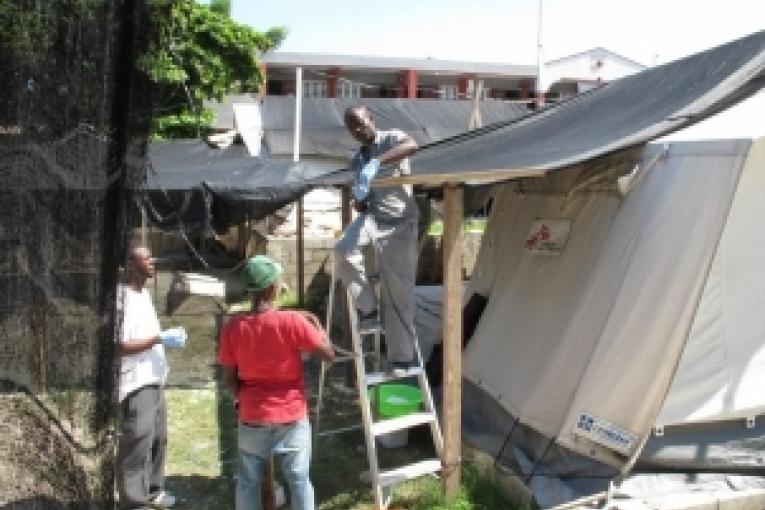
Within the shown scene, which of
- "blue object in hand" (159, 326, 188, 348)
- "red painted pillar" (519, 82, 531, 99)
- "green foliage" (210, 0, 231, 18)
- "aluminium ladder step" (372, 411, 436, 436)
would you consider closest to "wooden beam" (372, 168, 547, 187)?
"aluminium ladder step" (372, 411, 436, 436)

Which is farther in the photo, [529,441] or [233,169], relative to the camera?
[233,169]

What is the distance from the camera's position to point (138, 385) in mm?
4207

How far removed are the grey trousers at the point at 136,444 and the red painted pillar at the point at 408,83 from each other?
21.6m

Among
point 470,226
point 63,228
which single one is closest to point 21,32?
point 63,228

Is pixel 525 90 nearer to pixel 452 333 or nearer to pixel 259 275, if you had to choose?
pixel 452 333

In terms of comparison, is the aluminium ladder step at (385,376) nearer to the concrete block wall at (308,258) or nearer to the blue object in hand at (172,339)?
the blue object in hand at (172,339)

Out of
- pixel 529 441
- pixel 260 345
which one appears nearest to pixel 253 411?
pixel 260 345

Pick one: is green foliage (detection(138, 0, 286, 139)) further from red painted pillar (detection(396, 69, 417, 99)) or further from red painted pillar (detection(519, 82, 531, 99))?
red painted pillar (detection(519, 82, 531, 99))

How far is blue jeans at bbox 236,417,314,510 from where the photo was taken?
12.0 ft

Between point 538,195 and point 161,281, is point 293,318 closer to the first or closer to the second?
point 538,195

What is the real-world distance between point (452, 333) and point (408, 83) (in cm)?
2174

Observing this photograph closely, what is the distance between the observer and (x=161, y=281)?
439 inches

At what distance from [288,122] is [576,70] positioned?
1472 cm

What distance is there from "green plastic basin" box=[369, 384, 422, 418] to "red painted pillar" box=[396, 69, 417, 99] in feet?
67.6
